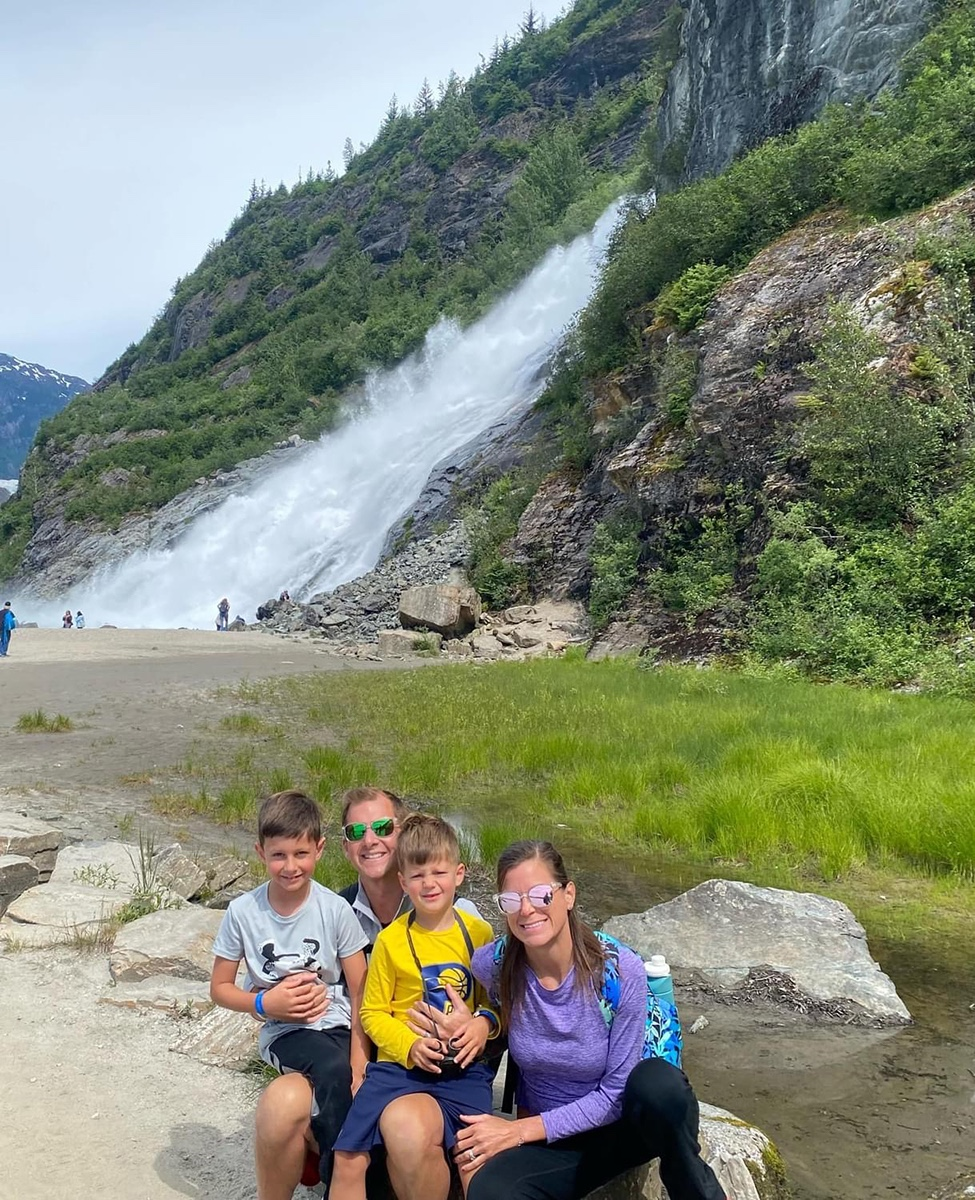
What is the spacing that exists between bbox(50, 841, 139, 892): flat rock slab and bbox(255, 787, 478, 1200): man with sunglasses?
3372 mm

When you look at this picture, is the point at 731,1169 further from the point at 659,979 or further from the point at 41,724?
the point at 41,724

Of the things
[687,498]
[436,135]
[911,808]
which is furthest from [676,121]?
[436,135]

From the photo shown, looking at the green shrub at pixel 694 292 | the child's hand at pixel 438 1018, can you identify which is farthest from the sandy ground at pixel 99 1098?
the green shrub at pixel 694 292

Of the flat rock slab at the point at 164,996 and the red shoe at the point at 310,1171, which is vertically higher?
the red shoe at the point at 310,1171

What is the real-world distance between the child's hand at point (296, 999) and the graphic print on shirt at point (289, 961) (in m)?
0.09

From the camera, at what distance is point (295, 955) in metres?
3.45

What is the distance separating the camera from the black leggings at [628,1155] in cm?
273

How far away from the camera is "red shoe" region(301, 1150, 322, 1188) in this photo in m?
3.15

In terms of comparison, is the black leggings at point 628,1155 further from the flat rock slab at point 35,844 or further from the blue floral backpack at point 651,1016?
the flat rock slab at point 35,844

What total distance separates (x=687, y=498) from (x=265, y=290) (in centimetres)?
8945

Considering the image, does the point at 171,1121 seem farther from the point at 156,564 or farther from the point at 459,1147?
the point at 156,564

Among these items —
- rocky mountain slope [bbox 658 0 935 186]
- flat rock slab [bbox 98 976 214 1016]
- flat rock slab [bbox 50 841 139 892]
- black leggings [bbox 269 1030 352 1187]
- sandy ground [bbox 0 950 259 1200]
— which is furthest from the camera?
rocky mountain slope [bbox 658 0 935 186]

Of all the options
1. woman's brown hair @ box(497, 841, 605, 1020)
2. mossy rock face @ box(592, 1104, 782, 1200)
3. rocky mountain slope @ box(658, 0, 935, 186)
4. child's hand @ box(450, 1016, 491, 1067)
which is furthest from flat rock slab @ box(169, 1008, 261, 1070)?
rocky mountain slope @ box(658, 0, 935, 186)

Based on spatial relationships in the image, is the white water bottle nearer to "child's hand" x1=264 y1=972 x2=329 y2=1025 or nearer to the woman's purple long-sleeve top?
the woman's purple long-sleeve top
